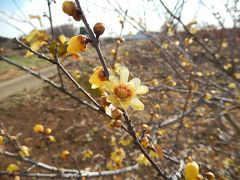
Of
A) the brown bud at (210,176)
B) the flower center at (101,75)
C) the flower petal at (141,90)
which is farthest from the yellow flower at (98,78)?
the brown bud at (210,176)

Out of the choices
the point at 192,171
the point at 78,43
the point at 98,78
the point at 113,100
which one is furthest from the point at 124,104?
the point at 192,171

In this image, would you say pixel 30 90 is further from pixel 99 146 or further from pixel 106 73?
pixel 106 73

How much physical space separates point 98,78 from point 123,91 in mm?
140

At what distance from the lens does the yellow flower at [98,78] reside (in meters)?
1.39

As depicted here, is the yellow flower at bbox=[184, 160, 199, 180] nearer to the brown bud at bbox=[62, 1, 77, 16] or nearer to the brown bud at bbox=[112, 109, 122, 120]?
the brown bud at bbox=[112, 109, 122, 120]

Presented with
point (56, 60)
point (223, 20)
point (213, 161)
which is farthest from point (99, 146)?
point (56, 60)

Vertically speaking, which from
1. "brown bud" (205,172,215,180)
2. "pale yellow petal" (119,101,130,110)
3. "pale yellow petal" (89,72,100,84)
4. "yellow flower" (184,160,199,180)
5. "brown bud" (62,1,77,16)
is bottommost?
"brown bud" (205,172,215,180)

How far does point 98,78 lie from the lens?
1399 mm

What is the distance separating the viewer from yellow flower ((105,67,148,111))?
4.53 feet

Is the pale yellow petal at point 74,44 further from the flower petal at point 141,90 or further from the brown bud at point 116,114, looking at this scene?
the flower petal at point 141,90

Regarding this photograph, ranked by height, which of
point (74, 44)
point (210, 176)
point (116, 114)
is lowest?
point (210, 176)

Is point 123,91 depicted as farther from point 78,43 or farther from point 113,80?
point 78,43

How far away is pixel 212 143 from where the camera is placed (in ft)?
19.8

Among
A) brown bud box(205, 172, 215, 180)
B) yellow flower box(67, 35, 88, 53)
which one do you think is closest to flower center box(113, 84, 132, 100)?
yellow flower box(67, 35, 88, 53)
